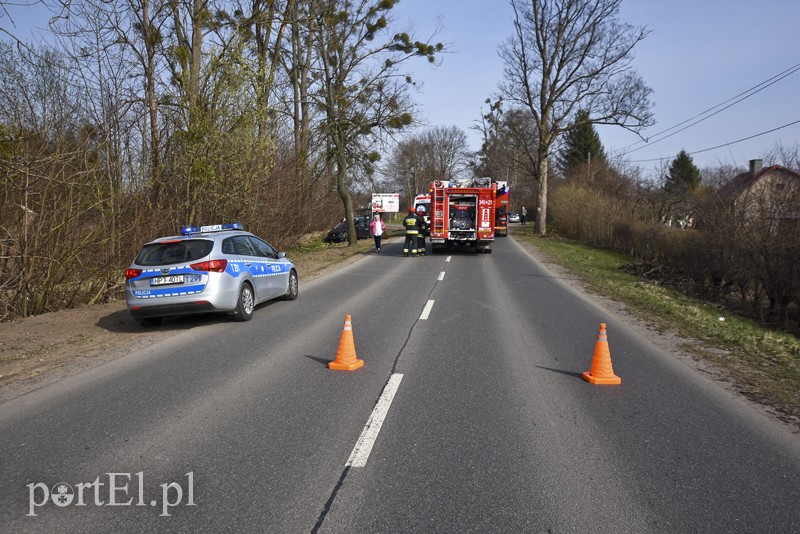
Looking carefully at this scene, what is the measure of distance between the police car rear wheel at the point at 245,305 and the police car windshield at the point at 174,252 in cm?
93

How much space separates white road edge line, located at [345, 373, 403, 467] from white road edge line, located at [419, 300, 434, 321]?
382 cm

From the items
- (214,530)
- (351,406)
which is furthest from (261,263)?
(214,530)

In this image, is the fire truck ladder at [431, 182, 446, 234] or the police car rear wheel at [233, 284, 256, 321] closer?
the police car rear wheel at [233, 284, 256, 321]

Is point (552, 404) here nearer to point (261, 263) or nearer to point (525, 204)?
point (261, 263)

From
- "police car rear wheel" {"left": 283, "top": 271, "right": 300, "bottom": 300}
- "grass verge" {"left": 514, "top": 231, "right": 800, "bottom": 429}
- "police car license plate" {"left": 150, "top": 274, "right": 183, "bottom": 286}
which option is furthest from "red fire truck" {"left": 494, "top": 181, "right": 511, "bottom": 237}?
"police car license plate" {"left": 150, "top": 274, "right": 183, "bottom": 286}

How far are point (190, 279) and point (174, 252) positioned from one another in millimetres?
609

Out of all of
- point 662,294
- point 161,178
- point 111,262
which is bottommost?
point 662,294

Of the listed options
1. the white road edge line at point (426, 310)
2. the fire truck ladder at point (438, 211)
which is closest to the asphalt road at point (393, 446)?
the white road edge line at point (426, 310)

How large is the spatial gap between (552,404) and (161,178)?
12609 mm

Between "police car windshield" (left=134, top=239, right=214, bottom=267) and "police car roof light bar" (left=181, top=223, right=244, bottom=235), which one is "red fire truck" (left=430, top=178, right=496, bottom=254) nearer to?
"police car roof light bar" (left=181, top=223, right=244, bottom=235)

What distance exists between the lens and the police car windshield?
9.34 metres

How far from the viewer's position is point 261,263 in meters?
11.0

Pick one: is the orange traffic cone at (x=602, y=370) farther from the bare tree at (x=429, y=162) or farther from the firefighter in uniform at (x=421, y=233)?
the bare tree at (x=429, y=162)

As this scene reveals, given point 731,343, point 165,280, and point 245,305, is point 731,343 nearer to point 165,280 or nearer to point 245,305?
point 245,305
